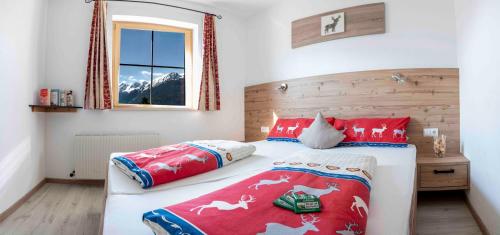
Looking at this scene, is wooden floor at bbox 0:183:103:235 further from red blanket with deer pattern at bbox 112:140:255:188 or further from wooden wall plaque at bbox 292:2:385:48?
wooden wall plaque at bbox 292:2:385:48

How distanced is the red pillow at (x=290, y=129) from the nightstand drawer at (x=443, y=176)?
99 centimetres

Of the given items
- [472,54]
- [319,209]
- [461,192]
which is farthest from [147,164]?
[461,192]

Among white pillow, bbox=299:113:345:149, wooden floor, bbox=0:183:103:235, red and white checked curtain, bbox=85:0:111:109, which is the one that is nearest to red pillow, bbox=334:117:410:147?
white pillow, bbox=299:113:345:149

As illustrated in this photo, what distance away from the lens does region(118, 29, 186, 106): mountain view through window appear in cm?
351

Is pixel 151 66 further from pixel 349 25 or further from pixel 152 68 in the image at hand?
pixel 349 25

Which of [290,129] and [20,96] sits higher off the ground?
[20,96]

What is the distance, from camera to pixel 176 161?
1.40 meters

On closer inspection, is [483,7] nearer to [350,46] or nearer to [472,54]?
[472,54]

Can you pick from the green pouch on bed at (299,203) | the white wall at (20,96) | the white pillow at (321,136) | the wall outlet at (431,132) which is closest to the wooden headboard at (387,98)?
the wall outlet at (431,132)

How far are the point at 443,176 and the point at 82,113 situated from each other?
3.96m

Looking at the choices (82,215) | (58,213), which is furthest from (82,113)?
(82,215)

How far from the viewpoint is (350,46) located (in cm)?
298

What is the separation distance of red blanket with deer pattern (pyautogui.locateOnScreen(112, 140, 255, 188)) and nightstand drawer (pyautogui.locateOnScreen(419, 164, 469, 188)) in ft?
5.36

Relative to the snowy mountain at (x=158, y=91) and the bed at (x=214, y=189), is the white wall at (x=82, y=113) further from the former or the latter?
the bed at (x=214, y=189)
